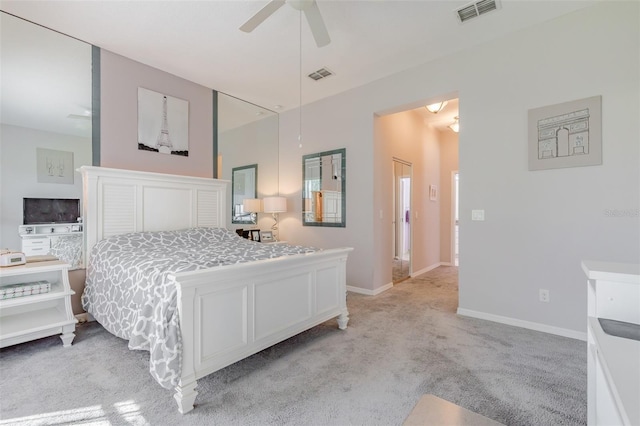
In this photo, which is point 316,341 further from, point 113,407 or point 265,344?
point 113,407

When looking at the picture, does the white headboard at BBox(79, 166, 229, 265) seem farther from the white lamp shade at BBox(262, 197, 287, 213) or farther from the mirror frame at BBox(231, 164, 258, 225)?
the white lamp shade at BBox(262, 197, 287, 213)

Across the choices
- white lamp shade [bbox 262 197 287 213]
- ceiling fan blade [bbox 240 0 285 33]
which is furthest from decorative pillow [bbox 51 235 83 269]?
ceiling fan blade [bbox 240 0 285 33]

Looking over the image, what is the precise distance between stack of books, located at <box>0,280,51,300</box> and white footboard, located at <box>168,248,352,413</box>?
1704 mm

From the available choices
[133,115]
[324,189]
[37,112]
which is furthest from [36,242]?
[324,189]

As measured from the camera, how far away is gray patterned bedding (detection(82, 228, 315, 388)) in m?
1.57

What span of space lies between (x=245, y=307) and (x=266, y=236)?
264 centimetres

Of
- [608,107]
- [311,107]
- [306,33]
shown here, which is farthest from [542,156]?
[311,107]

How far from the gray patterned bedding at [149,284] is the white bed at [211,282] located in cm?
8

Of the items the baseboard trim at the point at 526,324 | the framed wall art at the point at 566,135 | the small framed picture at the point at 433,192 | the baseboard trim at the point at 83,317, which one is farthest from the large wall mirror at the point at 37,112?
the small framed picture at the point at 433,192

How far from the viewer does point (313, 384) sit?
73.3 inches

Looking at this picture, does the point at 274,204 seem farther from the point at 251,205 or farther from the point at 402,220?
the point at 402,220

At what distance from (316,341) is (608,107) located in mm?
3145

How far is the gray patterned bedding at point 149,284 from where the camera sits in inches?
61.9

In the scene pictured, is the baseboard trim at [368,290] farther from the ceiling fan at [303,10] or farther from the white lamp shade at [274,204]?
the ceiling fan at [303,10]
